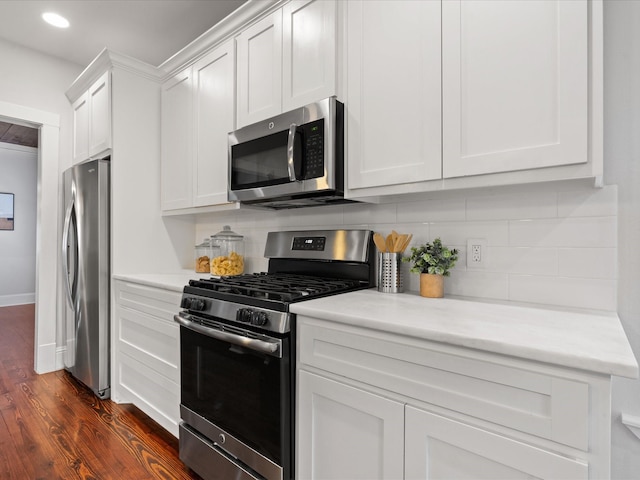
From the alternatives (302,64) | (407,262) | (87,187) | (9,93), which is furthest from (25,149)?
(407,262)

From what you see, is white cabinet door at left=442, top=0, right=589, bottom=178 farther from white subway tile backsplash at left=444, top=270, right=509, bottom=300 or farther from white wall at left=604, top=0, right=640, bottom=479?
white subway tile backsplash at left=444, top=270, right=509, bottom=300

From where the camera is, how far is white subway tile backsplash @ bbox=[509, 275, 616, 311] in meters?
1.23

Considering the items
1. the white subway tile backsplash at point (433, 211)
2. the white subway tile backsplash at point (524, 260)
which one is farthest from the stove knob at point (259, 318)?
the white subway tile backsplash at point (524, 260)

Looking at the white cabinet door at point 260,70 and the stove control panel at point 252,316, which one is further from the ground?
the white cabinet door at point 260,70

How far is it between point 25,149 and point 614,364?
8.07 m

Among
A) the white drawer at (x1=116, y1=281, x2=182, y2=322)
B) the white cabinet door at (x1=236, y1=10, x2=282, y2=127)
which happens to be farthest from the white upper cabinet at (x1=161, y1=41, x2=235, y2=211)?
the white drawer at (x1=116, y1=281, x2=182, y2=322)

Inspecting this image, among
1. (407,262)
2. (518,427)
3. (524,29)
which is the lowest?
(518,427)

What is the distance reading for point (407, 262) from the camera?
5.64 feet

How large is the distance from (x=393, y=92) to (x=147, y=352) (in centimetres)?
203

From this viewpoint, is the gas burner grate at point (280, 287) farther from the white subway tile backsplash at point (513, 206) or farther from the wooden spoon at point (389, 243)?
the white subway tile backsplash at point (513, 206)

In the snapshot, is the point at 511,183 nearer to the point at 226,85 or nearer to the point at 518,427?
the point at 518,427

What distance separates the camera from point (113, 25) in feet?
8.62

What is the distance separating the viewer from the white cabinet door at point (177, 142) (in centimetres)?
246

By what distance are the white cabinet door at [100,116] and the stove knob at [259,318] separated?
1.97 meters
